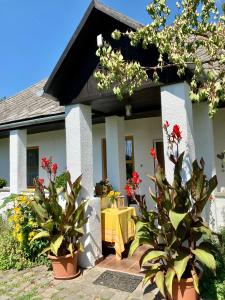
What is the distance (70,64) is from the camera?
5.89 meters

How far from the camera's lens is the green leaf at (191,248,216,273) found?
3.64 m

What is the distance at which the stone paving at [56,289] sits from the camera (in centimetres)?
441

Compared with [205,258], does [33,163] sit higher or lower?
higher

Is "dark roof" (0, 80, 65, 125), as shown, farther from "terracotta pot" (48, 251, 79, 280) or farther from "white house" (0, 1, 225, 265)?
"terracotta pot" (48, 251, 79, 280)

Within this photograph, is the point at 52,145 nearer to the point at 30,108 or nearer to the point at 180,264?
the point at 30,108

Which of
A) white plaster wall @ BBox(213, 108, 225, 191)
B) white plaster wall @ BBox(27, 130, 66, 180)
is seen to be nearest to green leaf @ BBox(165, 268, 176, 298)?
white plaster wall @ BBox(213, 108, 225, 191)

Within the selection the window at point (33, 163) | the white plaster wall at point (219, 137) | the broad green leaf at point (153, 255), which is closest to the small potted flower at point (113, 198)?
the white plaster wall at point (219, 137)

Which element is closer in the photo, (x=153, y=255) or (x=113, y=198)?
(x=153, y=255)

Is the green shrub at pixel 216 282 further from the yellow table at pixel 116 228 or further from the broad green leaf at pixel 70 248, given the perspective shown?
the broad green leaf at pixel 70 248

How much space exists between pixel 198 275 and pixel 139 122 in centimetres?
616

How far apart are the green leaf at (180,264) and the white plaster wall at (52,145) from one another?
7.95m

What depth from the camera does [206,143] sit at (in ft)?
19.3

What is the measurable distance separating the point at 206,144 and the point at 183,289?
310cm

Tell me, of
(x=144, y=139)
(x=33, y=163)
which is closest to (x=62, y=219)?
(x=144, y=139)
